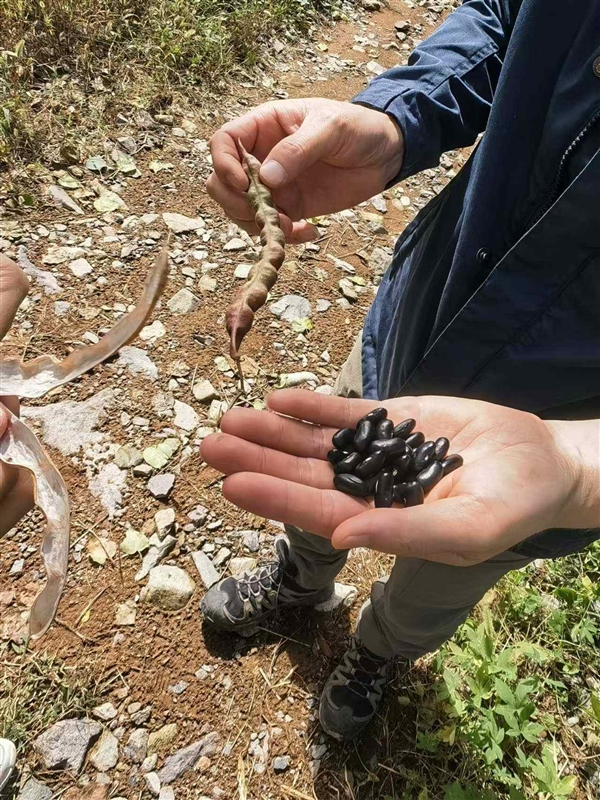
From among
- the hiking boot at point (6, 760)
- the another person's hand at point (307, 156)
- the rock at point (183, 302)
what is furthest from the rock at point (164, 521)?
the another person's hand at point (307, 156)

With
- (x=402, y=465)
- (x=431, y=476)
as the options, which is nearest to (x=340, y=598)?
(x=402, y=465)

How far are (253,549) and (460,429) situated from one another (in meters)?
1.81

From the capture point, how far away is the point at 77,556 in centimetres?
312

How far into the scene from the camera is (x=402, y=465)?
2.04 metres

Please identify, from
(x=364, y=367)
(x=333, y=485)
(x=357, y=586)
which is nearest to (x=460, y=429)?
(x=333, y=485)

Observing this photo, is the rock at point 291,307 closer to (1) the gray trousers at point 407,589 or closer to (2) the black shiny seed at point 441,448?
(1) the gray trousers at point 407,589

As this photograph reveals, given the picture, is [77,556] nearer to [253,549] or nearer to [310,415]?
[253,549]

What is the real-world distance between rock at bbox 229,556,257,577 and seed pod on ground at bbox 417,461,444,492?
1.69 metres

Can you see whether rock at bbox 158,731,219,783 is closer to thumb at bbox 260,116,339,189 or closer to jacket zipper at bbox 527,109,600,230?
thumb at bbox 260,116,339,189

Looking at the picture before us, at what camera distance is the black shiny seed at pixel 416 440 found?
2064 mm

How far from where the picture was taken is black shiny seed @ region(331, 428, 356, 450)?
2.07 metres

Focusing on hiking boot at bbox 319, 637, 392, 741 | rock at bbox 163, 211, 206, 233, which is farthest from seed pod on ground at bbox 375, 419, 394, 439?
rock at bbox 163, 211, 206, 233

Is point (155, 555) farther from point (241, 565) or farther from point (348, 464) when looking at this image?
point (348, 464)

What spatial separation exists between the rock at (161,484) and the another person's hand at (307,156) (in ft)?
5.09
